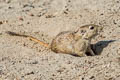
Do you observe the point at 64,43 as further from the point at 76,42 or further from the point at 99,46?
the point at 99,46

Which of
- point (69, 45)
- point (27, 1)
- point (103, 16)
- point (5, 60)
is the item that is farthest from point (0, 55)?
point (27, 1)

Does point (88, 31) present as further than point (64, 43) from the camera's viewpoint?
No

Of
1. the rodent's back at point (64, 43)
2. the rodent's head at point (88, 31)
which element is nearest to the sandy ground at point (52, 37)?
the rodent's back at point (64, 43)

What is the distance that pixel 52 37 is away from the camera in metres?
6.57

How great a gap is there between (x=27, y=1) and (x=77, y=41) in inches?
124

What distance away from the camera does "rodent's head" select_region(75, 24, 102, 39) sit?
5500 millimetres

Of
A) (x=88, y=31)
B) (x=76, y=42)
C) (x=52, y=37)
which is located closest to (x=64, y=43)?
(x=76, y=42)

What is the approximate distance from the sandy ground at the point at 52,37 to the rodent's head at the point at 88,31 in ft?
1.09

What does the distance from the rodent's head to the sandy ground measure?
0.33m

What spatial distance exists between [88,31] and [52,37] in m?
1.18

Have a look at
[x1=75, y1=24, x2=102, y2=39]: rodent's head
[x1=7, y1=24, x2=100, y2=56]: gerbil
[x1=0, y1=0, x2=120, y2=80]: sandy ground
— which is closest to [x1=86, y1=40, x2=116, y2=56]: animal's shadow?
[x1=0, y1=0, x2=120, y2=80]: sandy ground

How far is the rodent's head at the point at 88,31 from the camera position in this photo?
550cm

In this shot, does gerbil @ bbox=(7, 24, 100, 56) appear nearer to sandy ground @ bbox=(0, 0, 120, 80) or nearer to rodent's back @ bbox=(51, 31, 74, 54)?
rodent's back @ bbox=(51, 31, 74, 54)

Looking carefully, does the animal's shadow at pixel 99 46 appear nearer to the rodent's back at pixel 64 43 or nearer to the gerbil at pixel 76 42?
the gerbil at pixel 76 42
